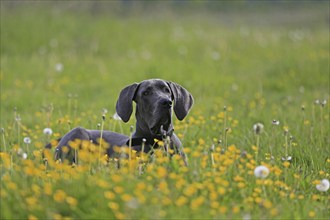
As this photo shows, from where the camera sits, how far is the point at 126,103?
5363 mm

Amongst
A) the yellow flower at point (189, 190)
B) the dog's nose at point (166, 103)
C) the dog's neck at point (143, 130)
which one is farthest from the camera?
the dog's neck at point (143, 130)

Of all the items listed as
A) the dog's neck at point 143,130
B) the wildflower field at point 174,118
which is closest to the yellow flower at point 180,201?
the wildflower field at point 174,118

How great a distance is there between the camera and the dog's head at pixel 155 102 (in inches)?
199

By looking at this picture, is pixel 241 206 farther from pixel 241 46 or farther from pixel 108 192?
pixel 241 46

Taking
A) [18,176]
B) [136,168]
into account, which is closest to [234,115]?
[136,168]

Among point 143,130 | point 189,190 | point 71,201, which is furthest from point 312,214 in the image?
point 143,130

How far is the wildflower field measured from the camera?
373cm

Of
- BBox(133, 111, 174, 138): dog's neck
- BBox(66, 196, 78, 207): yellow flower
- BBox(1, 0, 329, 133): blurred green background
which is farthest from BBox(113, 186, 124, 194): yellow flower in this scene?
BBox(1, 0, 329, 133): blurred green background

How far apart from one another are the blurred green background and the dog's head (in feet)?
7.13

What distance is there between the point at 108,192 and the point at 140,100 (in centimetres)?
185

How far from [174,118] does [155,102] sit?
112 inches

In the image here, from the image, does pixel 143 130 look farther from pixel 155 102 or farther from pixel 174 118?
pixel 174 118

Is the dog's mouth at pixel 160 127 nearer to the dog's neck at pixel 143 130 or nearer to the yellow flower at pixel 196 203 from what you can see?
the dog's neck at pixel 143 130

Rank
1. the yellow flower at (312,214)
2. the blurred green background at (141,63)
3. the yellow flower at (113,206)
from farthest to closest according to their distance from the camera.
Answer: the blurred green background at (141,63) → the yellow flower at (312,214) → the yellow flower at (113,206)
